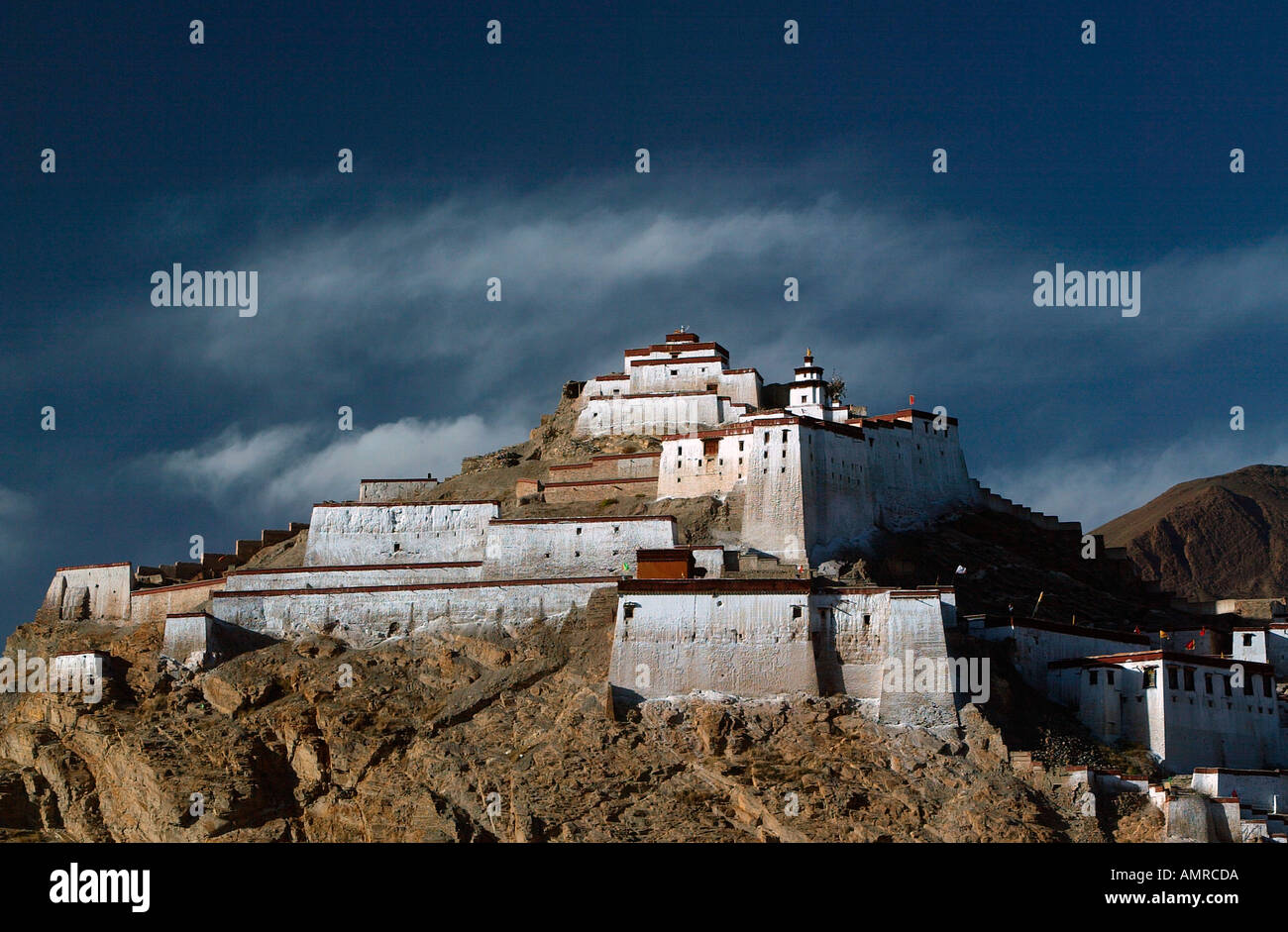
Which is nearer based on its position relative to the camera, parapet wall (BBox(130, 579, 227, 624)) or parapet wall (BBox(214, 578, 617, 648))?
parapet wall (BBox(214, 578, 617, 648))

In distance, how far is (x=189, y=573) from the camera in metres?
66.2

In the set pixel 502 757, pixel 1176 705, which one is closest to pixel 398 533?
pixel 502 757

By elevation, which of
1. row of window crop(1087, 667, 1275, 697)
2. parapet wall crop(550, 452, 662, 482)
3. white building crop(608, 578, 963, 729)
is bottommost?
row of window crop(1087, 667, 1275, 697)

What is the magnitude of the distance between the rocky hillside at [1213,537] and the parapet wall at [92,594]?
99.1m

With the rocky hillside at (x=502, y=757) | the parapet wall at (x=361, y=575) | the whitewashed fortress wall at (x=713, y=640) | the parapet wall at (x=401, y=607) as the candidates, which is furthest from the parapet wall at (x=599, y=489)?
the whitewashed fortress wall at (x=713, y=640)

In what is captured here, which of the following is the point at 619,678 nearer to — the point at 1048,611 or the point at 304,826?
the point at 304,826

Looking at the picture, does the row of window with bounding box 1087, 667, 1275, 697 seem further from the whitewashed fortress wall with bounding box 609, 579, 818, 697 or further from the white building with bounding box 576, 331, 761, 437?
the white building with bounding box 576, 331, 761, 437

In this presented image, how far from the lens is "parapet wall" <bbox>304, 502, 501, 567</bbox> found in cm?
5997

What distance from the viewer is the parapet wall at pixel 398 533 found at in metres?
60.0

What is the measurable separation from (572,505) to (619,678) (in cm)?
1507

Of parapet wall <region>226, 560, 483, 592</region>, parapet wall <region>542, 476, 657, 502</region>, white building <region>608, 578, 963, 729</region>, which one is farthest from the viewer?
parapet wall <region>542, 476, 657, 502</region>

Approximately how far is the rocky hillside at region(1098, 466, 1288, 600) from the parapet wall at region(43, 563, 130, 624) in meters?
99.1

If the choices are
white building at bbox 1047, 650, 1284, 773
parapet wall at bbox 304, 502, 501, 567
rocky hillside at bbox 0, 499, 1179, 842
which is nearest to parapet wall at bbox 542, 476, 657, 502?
parapet wall at bbox 304, 502, 501, 567
